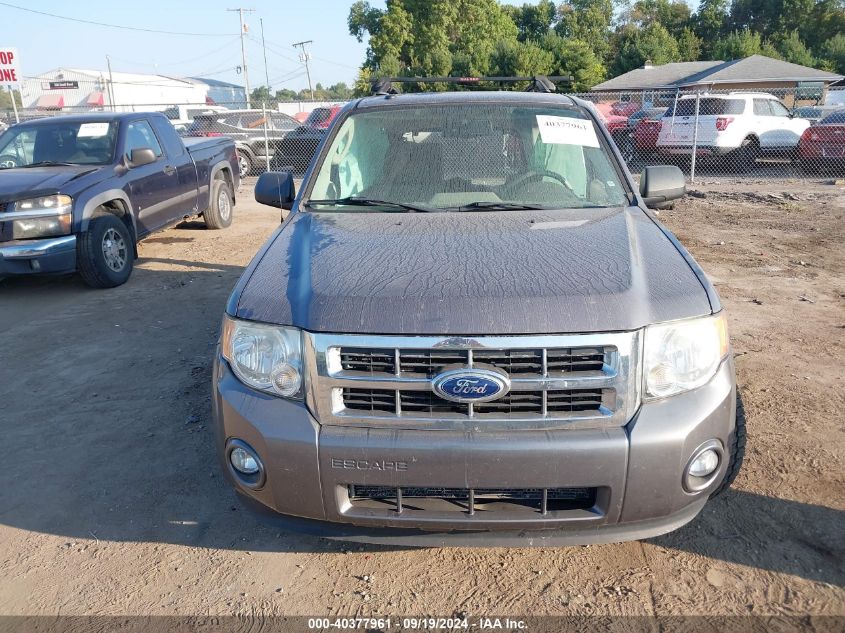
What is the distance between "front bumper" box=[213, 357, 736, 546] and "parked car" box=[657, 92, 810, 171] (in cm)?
1442

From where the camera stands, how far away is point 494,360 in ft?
7.55

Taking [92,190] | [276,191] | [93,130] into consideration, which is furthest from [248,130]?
[276,191]

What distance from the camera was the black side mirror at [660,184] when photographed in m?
3.82

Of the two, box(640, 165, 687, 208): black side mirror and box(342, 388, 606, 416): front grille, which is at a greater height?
box(640, 165, 687, 208): black side mirror

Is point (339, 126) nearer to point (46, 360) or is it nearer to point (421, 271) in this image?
point (421, 271)

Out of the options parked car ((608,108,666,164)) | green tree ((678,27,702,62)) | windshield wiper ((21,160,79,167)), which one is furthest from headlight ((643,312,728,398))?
green tree ((678,27,702,62))

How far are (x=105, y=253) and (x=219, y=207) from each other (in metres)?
3.47

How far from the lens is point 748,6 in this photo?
234 feet

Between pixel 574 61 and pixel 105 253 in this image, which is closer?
pixel 105 253

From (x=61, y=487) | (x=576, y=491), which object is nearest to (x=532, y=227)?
(x=576, y=491)

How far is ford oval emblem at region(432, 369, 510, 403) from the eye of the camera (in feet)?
7.45

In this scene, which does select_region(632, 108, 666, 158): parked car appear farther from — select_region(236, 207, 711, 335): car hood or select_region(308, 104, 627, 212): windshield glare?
select_region(236, 207, 711, 335): car hood

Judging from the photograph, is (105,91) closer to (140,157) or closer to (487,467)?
(140,157)

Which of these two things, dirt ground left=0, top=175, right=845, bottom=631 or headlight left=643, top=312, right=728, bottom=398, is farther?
dirt ground left=0, top=175, right=845, bottom=631
